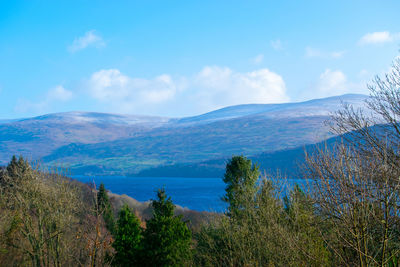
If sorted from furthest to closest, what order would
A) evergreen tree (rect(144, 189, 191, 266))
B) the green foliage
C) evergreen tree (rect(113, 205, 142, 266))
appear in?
evergreen tree (rect(113, 205, 142, 266)) < evergreen tree (rect(144, 189, 191, 266)) < the green foliage

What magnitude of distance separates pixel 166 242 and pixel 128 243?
380 cm

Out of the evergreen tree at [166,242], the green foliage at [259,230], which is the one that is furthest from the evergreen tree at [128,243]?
the green foliage at [259,230]

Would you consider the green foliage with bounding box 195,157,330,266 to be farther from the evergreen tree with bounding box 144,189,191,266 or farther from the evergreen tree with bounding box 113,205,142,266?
the evergreen tree with bounding box 113,205,142,266

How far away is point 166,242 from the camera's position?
21859 millimetres

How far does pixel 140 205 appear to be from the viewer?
7306 centimetres

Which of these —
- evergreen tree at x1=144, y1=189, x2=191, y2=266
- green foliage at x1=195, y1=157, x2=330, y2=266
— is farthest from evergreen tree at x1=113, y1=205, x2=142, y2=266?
green foliage at x1=195, y1=157, x2=330, y2=266

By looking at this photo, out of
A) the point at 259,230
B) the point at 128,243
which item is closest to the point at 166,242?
the point at 128,243

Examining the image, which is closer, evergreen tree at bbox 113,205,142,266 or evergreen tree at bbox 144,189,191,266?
evergreen tree at bbox 144,189,191,266

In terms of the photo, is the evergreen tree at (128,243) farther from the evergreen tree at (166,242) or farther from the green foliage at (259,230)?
the green foliage at (259,230)

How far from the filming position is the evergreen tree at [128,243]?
23.9 m

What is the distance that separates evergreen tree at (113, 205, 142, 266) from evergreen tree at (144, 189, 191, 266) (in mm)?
1286

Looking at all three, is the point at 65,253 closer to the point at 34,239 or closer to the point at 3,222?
the point at 34,239

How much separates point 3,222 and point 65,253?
164 inches

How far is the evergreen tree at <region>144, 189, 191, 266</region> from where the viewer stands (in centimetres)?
2159
